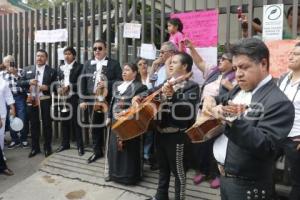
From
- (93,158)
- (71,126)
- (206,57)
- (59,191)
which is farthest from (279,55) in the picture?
(71,126)

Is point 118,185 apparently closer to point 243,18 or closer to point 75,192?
point 75,192

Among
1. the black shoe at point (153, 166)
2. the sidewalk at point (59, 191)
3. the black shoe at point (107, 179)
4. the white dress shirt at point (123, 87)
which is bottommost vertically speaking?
the sidewalk at point (59, 191)

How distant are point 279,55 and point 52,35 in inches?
177

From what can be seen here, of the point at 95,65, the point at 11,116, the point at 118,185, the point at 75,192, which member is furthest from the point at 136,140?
the point at 11,116

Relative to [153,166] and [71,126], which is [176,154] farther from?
[71,126]

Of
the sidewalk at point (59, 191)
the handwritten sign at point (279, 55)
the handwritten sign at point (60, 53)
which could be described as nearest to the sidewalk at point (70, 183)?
the sidewalk at point (59, 191)

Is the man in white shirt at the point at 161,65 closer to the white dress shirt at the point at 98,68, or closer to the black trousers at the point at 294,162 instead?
the white dress shirt at the point at 98,68

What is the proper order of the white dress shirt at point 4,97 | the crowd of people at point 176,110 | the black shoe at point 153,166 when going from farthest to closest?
1. the white dress shirt at point 4,97
2. the black shoe at point 153,166
3. the crowd of people at point 176,110

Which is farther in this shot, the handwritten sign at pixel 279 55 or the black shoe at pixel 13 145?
the black shoe at pixel 13 145

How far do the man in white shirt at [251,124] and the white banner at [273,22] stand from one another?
7.84 feet

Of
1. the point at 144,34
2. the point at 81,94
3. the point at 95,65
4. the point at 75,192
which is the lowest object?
the point at 75,192

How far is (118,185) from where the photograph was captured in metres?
5.25

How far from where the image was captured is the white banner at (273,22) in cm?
468

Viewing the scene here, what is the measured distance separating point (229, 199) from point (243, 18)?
9.99ft
